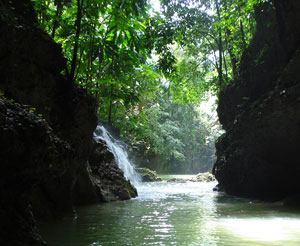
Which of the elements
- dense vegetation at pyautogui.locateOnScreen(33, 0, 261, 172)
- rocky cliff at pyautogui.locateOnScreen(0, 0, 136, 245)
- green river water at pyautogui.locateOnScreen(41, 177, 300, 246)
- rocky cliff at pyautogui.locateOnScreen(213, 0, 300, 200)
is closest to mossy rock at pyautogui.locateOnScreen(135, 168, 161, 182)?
dense vegetation at pyautogui.locateOnScreen(33, 0, 261, 172)

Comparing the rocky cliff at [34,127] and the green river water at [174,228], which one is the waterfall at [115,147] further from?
the green river water at [174,228]

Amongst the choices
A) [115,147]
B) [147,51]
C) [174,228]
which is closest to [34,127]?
[174,228]

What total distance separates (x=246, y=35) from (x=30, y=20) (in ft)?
42.6

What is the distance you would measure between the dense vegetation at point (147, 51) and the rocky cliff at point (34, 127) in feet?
1.82

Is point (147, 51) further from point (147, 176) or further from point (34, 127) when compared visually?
point (147, 176)

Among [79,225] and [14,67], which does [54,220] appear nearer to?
[79,225]

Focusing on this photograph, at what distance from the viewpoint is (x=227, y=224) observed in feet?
19.5

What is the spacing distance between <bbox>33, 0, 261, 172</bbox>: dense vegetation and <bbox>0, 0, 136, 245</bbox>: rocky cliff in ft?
1.82

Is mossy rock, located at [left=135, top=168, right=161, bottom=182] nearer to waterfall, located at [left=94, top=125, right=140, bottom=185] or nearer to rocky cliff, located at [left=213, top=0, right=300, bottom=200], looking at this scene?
waterfall, located at [left=94, top=125, right=140, bottom=185]

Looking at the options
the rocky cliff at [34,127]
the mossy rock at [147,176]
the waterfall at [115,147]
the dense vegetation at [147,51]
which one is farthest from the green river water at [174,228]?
the mossy rock at [147,176]

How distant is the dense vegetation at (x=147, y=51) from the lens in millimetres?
6633

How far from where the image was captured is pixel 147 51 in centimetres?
868

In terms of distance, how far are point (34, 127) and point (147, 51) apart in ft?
19.8

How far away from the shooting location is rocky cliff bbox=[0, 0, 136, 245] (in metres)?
3.05
